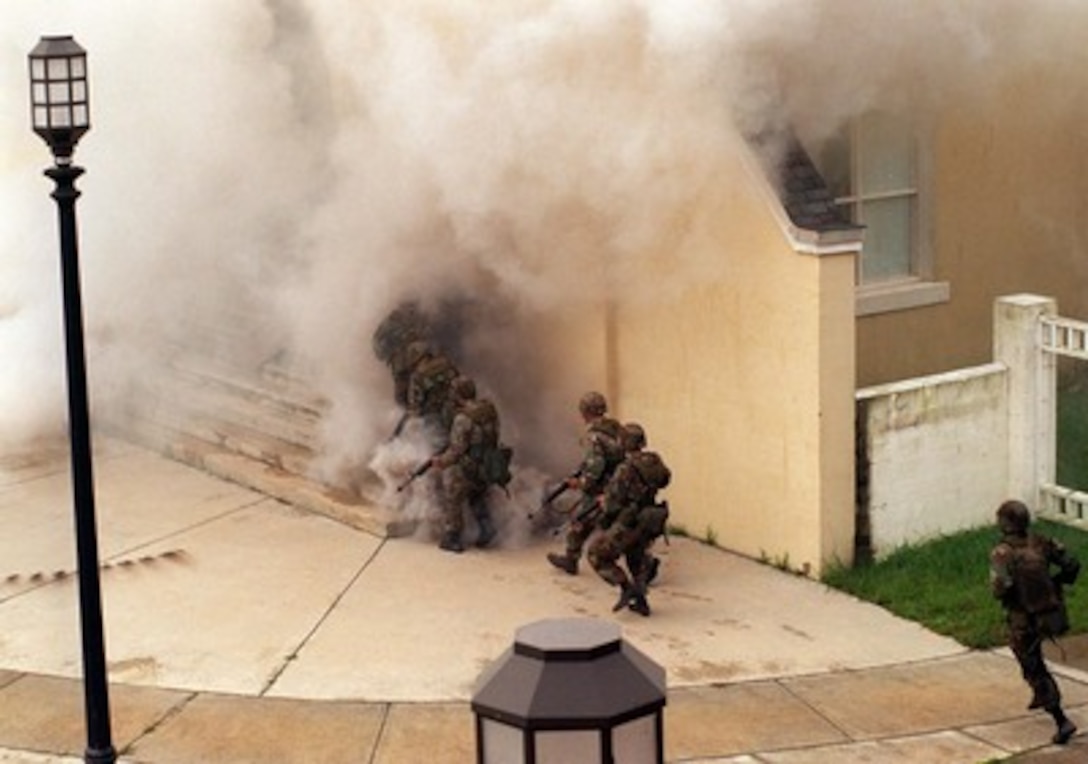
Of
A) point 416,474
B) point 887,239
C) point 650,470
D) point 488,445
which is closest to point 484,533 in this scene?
point 416,474

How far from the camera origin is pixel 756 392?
13992 mm

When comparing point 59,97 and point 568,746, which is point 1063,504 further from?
point 568,746

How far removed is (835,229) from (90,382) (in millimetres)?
6845

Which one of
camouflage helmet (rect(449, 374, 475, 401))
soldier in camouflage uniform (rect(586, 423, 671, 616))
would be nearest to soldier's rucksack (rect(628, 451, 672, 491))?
soldier in camouflage uniform (rect(586, 423, 671, 616))

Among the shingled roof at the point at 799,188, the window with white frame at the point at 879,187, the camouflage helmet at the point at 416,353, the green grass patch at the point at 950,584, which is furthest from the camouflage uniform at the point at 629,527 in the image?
the window with white frame at the point at 879,187

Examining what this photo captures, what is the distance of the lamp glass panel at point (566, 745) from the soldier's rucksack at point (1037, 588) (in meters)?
4.83

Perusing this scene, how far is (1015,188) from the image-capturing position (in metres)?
16.7

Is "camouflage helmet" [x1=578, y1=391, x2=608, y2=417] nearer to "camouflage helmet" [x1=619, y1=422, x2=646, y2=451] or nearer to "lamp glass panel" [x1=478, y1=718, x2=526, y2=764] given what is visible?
"camouflage helmet" [x1=619, y1=422, x2=646, y2=451]

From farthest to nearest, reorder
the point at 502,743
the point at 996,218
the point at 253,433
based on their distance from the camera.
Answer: the point at 996,218, the point at 253,433, the point at 502,743

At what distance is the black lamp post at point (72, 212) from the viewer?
31.5 ft

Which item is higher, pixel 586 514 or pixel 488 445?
pixel 488 445

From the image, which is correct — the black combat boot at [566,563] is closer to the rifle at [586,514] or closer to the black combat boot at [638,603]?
the rifle at [586,514]

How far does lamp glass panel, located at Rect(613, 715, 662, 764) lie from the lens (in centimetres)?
668

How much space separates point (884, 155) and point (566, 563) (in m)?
3.81
